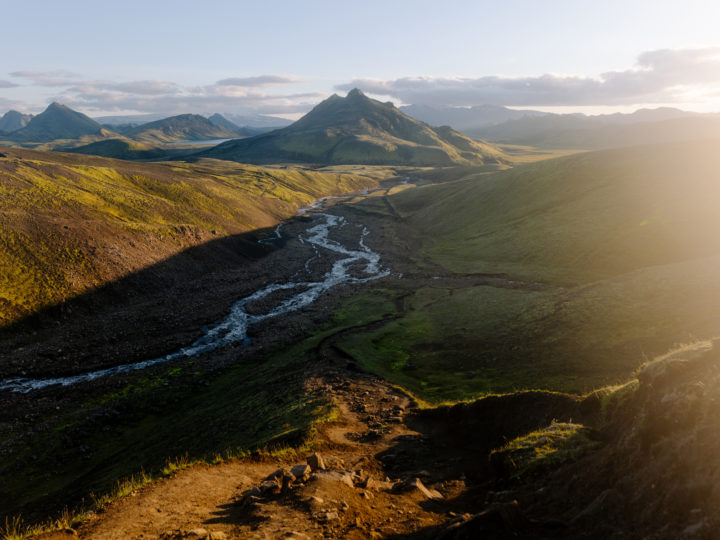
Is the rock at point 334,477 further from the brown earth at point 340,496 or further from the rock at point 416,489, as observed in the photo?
the rock at point 416,489

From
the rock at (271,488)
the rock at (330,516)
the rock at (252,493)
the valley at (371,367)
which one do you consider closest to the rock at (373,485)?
the valley at (371,367)

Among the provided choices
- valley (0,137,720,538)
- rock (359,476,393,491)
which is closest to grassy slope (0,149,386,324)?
valley (0,137,720,538)

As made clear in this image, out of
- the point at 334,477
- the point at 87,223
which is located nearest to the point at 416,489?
the point at 334,477

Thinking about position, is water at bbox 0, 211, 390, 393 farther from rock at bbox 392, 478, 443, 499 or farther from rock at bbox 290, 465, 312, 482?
rock at bbox 392, 478, 443, 499

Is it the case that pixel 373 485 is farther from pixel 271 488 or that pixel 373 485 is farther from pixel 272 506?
pixel 272 506

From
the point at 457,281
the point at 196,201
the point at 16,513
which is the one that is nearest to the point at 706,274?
the point at 457,281

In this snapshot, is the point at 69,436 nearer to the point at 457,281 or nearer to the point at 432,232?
the point at 457,281
